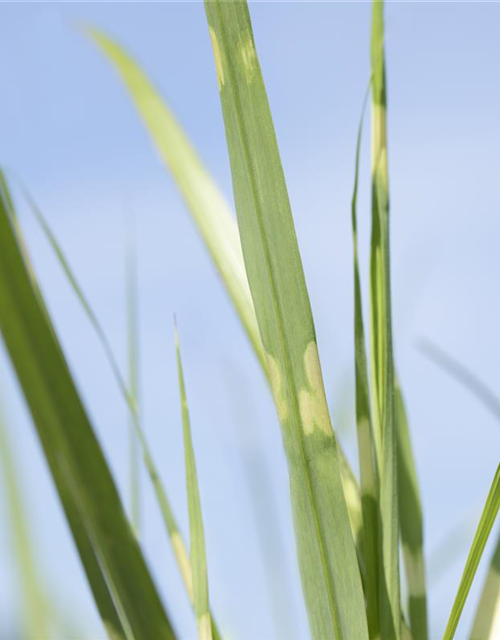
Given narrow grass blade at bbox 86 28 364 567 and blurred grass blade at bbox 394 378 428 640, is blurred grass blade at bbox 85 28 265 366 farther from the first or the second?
blurred grass blade at bbox 394 378 428 640

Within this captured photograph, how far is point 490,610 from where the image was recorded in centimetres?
40

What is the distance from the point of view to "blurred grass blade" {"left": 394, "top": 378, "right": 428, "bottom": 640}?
421mm

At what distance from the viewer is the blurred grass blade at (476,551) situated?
33 cm

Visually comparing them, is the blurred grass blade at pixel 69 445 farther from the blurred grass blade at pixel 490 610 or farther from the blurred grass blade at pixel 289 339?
the blurred grass blade at pixel 490 610

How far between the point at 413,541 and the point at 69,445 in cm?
25

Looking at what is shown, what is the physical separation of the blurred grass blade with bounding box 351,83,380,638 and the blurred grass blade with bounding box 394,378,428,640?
6 cm

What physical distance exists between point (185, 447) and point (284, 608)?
0.94 feet

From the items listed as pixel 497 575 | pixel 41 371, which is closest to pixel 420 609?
pixel 497 575

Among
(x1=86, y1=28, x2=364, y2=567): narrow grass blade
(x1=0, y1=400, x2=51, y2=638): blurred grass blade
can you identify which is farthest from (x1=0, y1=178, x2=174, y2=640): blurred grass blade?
(x1=86, y1=28, x2=364, y2=567): narrow grass blade

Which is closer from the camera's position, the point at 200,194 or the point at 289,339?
the point at 289,339

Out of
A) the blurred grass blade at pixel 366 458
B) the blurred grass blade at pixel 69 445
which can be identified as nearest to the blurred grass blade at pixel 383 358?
the blurred grass blade at pixel 366 458

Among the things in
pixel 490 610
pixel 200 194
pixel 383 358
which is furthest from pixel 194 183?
pixel 490 610

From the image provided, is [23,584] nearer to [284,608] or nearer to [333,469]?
[333,469]

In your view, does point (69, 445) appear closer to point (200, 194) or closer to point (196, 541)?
point (196, 541)
